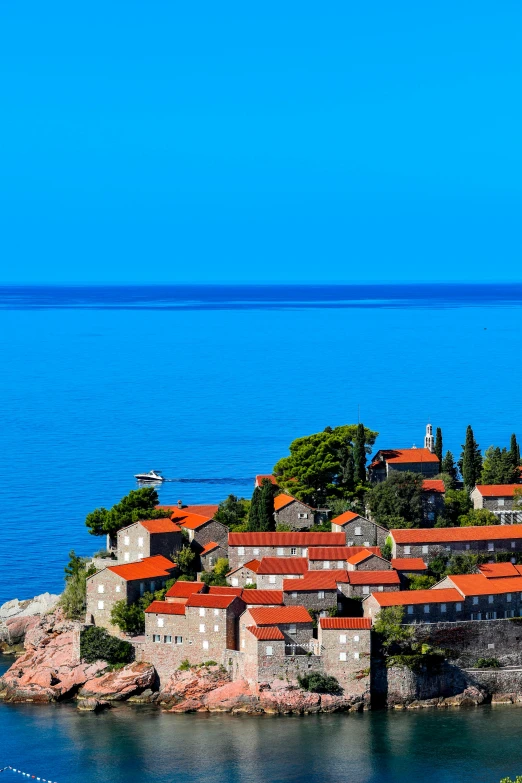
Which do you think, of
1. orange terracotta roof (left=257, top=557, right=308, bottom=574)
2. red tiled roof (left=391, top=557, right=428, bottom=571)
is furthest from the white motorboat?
red tiled roof (left=391, top=557, right=428, bottom=571)

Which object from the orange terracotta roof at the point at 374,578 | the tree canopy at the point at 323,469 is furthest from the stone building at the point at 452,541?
the tree canopy at the point at 323,469

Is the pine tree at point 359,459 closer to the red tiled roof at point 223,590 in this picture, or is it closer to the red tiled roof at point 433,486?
the red tiled roof at point 433,486

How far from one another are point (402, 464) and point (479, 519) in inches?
315

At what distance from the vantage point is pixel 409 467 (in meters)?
84.1

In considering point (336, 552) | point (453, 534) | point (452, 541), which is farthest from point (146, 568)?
point (453, 534)

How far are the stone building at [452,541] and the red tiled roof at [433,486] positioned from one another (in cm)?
509

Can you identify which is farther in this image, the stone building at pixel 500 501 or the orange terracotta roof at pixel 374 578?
the stone building at pixel 500 501

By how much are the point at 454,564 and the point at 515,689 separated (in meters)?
7.73

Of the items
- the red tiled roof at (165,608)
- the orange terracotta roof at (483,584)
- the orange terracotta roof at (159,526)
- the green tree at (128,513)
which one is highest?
the green tree at (128,513)

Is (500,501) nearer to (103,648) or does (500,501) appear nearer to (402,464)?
(402,464)

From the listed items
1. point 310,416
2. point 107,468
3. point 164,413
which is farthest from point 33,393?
point 107,468

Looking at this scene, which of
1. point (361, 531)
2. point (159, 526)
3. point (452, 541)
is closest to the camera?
point (452, 541)

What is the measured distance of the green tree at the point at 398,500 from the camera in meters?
76.2

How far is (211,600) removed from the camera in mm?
66750
